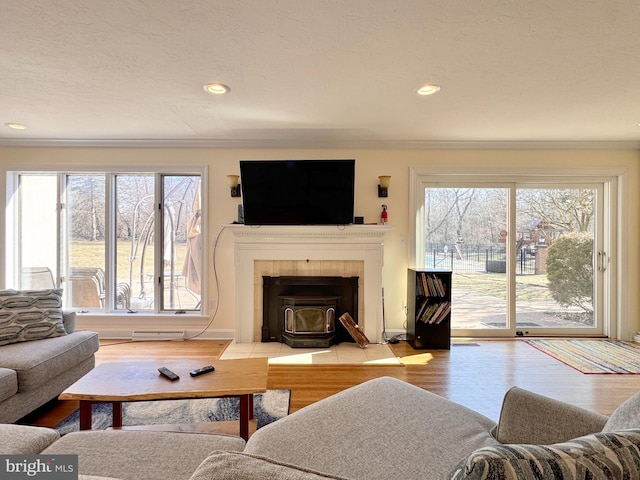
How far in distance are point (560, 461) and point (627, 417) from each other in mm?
560

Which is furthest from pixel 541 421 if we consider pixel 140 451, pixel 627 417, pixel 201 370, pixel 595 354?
pixel 595 354

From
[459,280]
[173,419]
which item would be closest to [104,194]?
[173,419]

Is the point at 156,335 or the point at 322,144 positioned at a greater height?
the point at 322,144

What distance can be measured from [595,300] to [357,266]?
2951 mm

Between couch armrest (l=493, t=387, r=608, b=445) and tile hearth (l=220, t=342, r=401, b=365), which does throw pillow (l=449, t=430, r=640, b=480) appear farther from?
tile hearth (l=220, t=342, r=401, b=365)

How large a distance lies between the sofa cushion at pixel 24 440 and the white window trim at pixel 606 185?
11.3 ft

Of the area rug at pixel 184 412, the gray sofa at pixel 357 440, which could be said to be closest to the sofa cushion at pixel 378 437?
the gray sofa at pixel 357 440

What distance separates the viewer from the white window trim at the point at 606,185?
12.6 ft

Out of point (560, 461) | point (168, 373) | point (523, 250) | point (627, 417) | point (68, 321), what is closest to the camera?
point (560, 461)

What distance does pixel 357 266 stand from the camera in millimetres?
3785

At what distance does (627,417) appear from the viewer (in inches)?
34.9

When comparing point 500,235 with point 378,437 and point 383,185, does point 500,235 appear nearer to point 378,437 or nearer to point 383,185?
point 383,185

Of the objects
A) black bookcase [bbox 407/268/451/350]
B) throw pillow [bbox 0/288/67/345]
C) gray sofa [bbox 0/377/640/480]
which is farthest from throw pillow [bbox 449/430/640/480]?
black bookcase [bbox 407/268/451/350]

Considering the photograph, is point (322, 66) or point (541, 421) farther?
point (322, 66)
